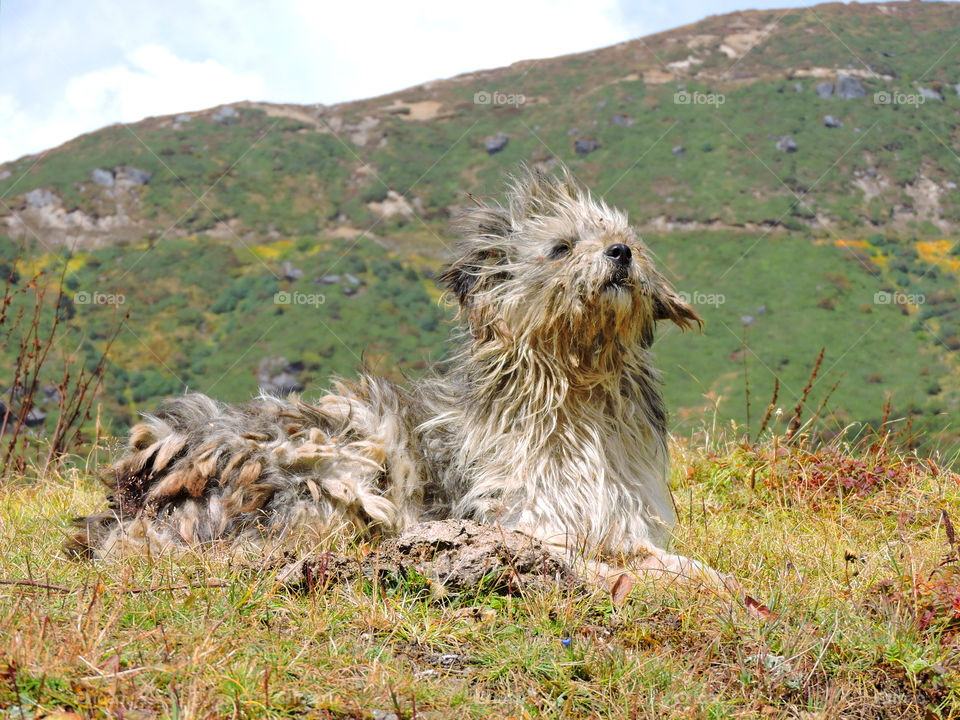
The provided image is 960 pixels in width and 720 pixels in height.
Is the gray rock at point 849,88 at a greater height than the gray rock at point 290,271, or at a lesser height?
greater

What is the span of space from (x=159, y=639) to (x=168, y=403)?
2.38 meters

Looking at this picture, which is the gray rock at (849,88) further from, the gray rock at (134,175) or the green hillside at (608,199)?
the gray rock at (134,175)

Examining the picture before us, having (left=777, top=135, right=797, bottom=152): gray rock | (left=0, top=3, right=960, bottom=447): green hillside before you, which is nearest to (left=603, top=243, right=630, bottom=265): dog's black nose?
(left=0, top=3, right=960, bottom=447): green hillside

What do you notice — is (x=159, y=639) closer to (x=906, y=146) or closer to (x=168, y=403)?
(x=168, y=403)

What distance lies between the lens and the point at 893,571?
15.9 ft

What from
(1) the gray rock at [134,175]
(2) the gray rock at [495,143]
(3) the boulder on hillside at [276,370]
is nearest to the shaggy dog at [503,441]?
(3) the boulder on hillside at [276,370]

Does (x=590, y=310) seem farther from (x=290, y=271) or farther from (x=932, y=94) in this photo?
(x=932, y=94)

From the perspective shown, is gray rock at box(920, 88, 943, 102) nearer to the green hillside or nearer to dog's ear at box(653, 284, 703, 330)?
the green hillside

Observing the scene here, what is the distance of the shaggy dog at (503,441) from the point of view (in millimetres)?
4934

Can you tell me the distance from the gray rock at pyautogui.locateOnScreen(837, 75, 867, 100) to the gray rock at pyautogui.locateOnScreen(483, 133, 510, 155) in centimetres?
2409

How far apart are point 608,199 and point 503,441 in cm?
4983

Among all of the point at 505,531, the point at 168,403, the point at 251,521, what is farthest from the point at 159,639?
the point at 168,403

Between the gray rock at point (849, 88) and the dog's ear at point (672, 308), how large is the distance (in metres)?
65.9

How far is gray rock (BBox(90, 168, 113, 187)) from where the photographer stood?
55500 mm
